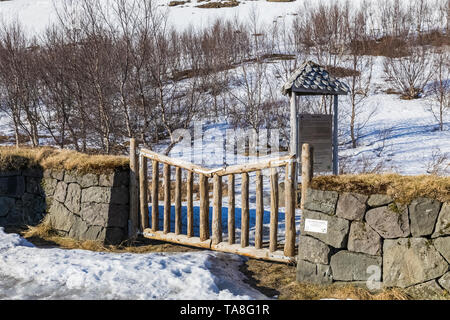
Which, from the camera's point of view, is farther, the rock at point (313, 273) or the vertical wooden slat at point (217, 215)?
the vertical wooden slat at point (217, 215)

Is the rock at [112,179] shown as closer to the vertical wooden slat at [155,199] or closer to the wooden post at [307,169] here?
the vertical wooden slat at [155,199]


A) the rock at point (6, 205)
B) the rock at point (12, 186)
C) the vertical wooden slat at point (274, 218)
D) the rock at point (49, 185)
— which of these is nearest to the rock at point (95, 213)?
the rock at point (49, 185)

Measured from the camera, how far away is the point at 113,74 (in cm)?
1125

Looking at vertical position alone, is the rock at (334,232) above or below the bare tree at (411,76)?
below

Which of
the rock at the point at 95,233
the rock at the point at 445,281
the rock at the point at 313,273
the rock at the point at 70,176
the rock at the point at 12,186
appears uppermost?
the rock at the point at 70,176

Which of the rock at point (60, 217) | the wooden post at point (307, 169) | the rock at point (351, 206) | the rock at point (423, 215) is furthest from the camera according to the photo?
the rock at point (60, 217)

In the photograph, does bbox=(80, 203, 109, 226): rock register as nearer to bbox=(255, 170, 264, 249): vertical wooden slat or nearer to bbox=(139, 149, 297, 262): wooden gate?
bbox=(139, 149, 297, 262): wooden gate

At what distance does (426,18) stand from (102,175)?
32701 millimetres

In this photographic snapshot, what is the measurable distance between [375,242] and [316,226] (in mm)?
702

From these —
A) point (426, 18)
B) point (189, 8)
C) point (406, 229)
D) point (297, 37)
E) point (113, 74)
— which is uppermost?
point (189, 8)

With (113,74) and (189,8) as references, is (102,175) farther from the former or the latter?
(189,8)

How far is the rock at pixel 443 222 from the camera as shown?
4.00 m

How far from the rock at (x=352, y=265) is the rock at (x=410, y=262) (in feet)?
0.44
